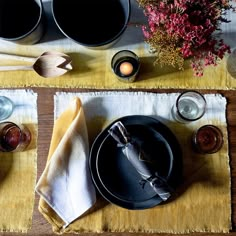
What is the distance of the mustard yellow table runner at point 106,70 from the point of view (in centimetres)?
90

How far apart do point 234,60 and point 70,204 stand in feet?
1.57

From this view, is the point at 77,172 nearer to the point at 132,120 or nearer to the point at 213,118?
the point at 132,120

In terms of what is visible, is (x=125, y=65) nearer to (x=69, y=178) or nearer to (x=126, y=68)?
(x=126, y=68)

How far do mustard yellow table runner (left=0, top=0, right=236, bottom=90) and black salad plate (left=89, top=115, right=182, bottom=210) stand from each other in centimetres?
10

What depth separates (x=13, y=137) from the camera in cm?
89

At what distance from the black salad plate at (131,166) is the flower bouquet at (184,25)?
6.7 inches

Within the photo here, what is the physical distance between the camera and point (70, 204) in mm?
853

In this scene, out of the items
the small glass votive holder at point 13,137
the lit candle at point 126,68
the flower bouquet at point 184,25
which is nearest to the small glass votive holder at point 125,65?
the lit candle at point 126,68

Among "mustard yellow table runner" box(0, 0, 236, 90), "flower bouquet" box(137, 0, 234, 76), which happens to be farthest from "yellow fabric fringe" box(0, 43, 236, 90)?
"flower bouquet" box(137, 0, 234, 76)

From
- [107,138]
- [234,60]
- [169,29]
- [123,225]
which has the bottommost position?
[123,225]

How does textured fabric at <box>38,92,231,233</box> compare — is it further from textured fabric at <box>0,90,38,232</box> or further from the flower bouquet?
the flower bouquet

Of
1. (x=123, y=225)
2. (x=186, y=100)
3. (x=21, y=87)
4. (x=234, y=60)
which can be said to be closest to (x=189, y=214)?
(x=123, y=225)

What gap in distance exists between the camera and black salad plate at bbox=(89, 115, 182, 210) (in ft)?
2.75

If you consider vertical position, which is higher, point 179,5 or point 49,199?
point 179,5
